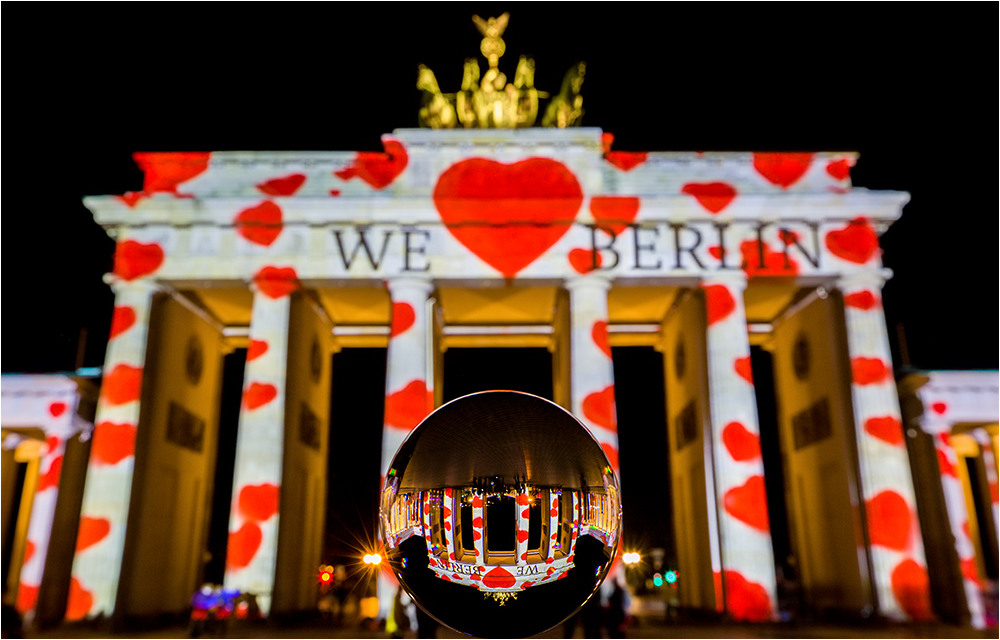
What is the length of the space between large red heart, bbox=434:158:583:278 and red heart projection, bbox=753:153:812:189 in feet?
24.9

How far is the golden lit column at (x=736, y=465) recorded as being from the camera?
82.2ft

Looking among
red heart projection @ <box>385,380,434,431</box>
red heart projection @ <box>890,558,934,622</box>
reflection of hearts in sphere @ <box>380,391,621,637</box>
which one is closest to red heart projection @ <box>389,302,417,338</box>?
red heart projection @ <box>385,380,434,431</box>

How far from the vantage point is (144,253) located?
2878cm

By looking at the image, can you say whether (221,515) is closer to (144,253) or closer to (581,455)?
(144,253)

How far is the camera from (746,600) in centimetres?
2478

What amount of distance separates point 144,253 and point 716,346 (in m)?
22.1

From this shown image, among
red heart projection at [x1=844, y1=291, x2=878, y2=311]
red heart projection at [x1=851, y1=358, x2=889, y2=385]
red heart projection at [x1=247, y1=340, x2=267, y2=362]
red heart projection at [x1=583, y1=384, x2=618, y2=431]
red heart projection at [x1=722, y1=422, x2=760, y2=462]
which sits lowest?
red heart projection at [x1=722, y1=422, x2=760, y2=462]

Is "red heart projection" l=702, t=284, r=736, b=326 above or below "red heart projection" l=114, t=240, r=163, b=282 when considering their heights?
below

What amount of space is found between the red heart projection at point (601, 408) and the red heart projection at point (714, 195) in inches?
316

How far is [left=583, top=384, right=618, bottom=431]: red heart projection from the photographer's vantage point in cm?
2634

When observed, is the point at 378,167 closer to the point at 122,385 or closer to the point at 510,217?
the point at 510,217

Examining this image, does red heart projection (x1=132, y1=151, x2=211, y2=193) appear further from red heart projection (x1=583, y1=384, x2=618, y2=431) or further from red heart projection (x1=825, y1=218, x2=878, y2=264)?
red heart projection (x1=825, y1=218, x2=878, y2=264)

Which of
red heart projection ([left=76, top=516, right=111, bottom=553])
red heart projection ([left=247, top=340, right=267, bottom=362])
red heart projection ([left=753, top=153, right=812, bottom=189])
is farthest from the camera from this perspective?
red heart projection ([left=753, top=153, right=812, bottom=189])

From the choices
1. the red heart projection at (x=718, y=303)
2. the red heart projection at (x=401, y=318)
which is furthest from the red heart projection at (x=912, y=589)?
the red heart projection at (x=401, y=318)
